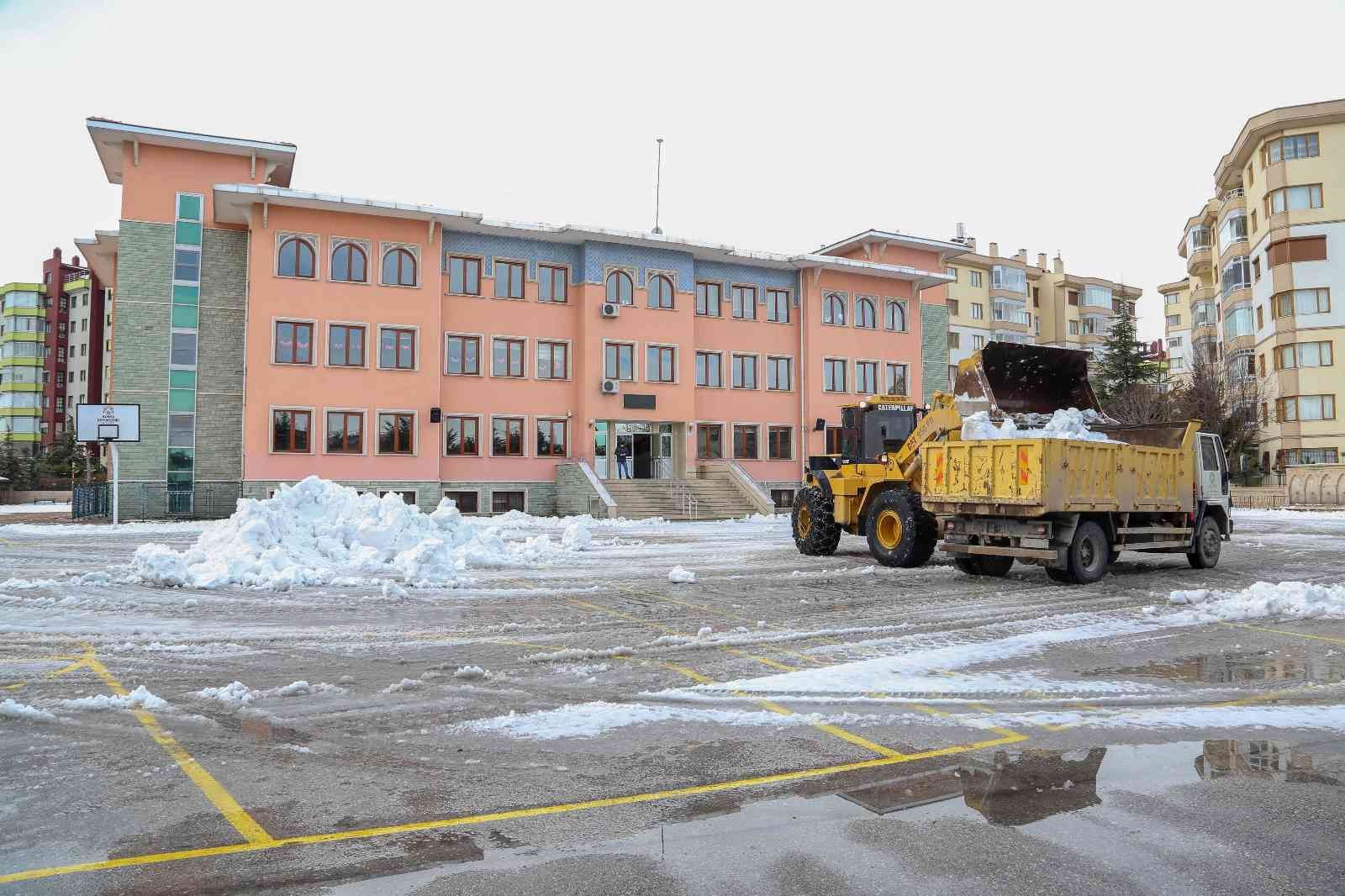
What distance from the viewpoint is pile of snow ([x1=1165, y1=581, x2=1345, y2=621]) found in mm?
10641

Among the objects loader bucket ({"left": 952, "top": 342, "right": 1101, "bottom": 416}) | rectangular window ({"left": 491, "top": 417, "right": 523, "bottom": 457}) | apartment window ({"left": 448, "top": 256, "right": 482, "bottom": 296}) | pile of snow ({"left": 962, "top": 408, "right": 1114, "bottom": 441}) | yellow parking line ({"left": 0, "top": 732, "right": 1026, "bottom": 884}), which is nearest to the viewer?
yellow parking line ({"left": 0, "top": 732, "right": 1026, "bottom": 884})

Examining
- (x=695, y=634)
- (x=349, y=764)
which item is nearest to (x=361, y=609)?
(x=695, y=634)

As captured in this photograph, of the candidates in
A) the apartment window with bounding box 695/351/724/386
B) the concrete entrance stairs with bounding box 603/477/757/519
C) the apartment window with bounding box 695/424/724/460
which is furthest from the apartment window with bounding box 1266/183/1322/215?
the concrete entrance stairs with bounding box 603/477/757/519

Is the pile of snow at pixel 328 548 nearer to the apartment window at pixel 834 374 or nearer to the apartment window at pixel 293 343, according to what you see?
the apartment window at pixel 293 343

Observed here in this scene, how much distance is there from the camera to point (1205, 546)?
52.1 feet

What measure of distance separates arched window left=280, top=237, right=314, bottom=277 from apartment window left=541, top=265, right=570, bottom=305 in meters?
8.52

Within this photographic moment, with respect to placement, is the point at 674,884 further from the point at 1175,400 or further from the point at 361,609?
the point at 1175,400

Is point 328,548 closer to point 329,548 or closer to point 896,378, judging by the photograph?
point 329,548

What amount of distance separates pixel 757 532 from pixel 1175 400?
112 feet

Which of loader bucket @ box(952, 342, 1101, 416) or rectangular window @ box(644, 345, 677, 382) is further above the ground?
rectangular window @ box(644, 345, 677, 382)

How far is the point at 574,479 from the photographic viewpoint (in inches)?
1430

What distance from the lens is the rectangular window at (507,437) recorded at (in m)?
36.8

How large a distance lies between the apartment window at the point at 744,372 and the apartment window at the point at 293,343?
17513 millimetres

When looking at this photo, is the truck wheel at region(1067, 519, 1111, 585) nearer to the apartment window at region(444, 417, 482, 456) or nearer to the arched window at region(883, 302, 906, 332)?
the apartment window at region(444, 417, 482, 456)
